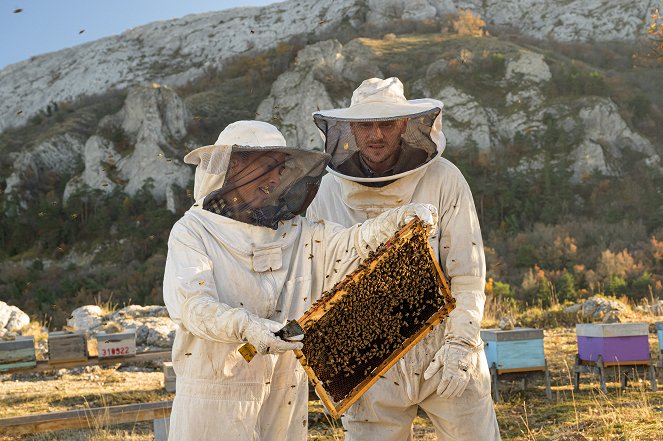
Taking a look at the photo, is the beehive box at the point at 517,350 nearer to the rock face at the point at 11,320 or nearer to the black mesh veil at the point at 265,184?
the black mesh veil at the point at 265,184

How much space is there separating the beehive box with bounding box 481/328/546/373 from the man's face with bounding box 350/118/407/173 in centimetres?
528

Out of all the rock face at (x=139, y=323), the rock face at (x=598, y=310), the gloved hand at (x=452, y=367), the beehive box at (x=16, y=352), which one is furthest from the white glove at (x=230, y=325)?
the rock face at (x=598, y=310)

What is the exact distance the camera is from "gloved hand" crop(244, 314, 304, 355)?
219 cm

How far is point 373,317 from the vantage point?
111 inches

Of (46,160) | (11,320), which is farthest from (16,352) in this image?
(46,160)

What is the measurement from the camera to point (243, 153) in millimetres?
2748

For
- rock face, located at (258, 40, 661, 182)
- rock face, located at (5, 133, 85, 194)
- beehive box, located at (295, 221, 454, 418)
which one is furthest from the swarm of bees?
rock face, located at (5, 133, 85, 194)

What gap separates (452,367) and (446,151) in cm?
2794

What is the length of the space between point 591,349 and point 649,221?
62.3ft

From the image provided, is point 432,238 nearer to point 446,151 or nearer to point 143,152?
point 446,151

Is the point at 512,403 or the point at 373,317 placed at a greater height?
the point at 373,317

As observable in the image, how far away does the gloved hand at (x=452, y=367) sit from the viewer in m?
3.02

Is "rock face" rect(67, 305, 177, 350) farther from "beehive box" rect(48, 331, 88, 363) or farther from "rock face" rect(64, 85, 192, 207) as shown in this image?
"rock face" rect(64, 85, 192, 207)

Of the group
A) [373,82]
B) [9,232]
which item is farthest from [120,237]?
[373,82]
